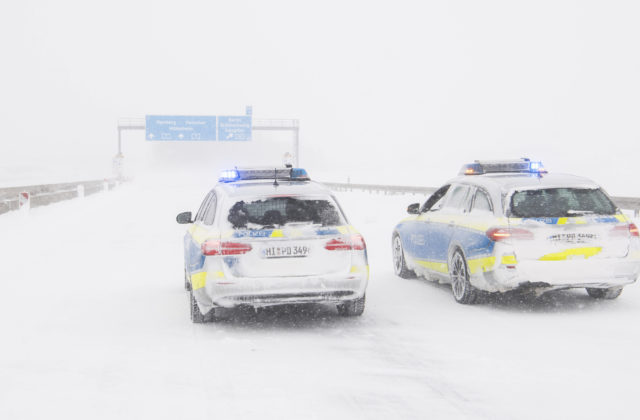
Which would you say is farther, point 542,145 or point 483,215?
point 542,145

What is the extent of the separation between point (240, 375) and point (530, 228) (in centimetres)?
388

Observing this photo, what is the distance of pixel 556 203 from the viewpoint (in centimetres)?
896

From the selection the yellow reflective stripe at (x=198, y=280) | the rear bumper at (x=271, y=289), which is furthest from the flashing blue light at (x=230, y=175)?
the rear bumper at (x=271, y=289)

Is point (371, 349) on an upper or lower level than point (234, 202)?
lower

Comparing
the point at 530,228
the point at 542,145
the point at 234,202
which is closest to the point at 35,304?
the point at 234,202

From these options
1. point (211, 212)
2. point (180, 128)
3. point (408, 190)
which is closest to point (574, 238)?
point (211, 212)

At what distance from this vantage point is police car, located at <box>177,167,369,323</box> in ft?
24.4

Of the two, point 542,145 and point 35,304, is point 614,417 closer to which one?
point 35,304

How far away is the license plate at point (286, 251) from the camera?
294 inches

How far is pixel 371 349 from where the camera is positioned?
683cm

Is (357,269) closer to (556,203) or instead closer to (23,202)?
(556,203)

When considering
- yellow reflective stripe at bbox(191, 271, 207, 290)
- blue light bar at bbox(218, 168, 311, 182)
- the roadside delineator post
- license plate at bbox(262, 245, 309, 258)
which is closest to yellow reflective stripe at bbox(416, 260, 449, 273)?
blue light bar at bbox(218, 168, 311, 182)

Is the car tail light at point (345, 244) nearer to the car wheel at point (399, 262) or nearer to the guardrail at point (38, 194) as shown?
the car wheel at point (399, 262)

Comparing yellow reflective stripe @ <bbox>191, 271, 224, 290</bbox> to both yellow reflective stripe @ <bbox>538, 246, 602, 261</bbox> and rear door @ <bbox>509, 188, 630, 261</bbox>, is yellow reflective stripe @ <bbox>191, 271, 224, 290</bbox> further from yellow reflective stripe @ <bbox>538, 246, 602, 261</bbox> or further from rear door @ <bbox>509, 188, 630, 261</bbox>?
yellow reflective stripe @ <bbox>538, 246, 602, 261</bbox>
